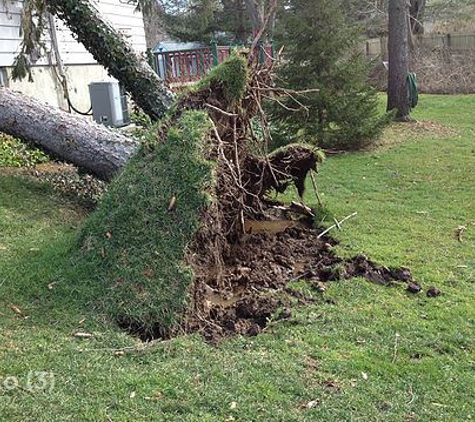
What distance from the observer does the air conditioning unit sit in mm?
9438

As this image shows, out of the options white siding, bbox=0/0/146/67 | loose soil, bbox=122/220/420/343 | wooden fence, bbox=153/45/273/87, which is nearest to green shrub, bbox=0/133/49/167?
white siding, bbox=0/0/146/67

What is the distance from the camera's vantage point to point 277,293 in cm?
452

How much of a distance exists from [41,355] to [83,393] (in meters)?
0.48

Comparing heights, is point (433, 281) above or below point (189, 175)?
below

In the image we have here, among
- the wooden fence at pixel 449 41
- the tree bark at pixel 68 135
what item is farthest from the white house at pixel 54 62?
the wooden fence at pixel 449 41

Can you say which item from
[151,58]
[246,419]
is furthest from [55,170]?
[151,58]

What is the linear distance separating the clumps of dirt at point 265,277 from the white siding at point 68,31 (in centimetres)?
397

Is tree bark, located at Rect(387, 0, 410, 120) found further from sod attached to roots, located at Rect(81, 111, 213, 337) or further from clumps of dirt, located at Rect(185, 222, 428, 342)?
sod attached to roots, located at Rect(81, 111, 213, 337)

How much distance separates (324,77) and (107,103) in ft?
12.7

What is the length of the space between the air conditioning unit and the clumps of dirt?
4615 mm

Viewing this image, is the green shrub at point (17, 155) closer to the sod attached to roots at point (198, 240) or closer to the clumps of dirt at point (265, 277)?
the sod attached to roots at point (198, 240)

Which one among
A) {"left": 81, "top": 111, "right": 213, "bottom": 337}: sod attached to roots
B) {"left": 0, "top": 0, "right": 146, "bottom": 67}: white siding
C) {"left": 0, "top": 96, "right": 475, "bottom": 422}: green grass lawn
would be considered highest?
{"left": 0, "top": 0, "right": 146, "bottom": 67}: white siding

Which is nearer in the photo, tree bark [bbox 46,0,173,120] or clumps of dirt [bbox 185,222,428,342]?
clumps of dirt [bbox 185,222,428,342]

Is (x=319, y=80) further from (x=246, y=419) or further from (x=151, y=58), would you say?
(x=246, y=419)
